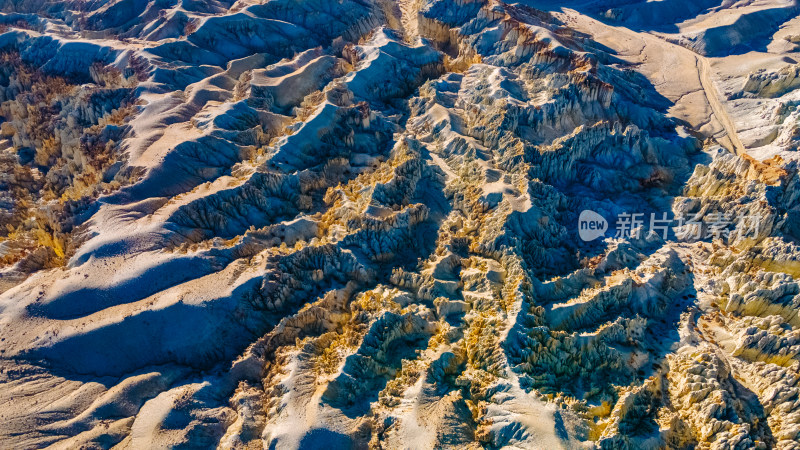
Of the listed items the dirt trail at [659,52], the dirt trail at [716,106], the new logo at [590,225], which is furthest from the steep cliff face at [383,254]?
the dirt trail at [659,52]

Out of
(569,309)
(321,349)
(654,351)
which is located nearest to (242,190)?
(321,349)

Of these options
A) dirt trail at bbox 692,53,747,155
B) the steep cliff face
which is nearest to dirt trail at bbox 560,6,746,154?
dirt trail at bbox 692,53,747,155

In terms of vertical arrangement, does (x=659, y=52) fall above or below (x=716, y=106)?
above

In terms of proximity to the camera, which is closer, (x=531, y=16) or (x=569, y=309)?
(x=569, y=309)

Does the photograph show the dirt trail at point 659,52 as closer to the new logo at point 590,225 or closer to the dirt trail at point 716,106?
the dirt trail at point 716,106

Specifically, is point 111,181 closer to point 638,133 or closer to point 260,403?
point 260,403

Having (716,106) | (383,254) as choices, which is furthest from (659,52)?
(383,254)

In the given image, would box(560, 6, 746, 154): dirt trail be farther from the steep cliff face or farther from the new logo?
the new logo

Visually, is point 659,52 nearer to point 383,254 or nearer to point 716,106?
point 716,106
